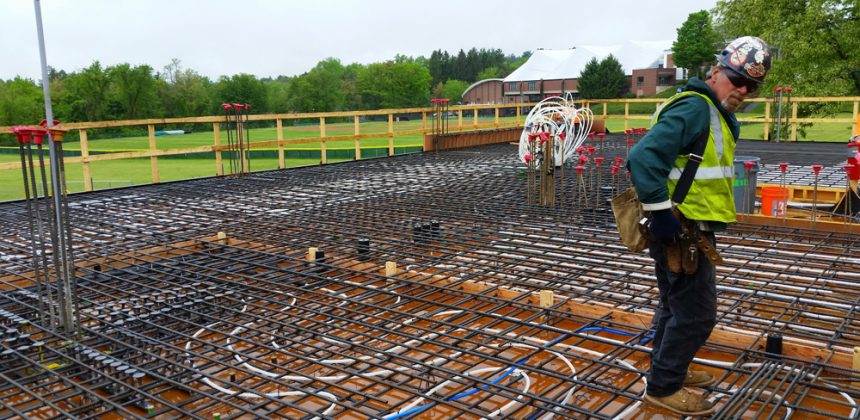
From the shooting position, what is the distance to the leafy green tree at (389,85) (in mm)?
75938

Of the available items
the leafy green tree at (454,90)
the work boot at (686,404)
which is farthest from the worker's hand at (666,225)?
the leafy green tree at (454,90)

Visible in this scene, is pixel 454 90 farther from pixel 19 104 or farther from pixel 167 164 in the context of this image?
pixel 19 104

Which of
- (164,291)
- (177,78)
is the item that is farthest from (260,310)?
(177,78)

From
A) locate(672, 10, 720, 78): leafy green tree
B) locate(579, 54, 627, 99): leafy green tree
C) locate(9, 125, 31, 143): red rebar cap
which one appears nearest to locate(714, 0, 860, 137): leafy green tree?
locate(9, 125, 31, 143): red rebar cap

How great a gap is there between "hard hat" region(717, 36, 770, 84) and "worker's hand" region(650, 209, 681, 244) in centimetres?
58

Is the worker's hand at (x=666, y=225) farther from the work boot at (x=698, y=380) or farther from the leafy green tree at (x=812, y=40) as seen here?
the leafy green tree at (x=812, y=40)

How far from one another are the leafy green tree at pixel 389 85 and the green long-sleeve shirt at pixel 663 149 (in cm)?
7392

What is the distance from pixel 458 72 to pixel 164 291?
10111cm

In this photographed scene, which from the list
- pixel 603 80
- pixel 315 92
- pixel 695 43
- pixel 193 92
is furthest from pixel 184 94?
pixel 695 43

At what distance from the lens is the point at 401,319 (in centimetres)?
377

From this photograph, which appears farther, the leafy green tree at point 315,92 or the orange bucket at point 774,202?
the leafy green tree at point 315,92

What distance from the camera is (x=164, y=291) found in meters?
4.33

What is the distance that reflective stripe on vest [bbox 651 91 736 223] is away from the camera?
93.7 inches

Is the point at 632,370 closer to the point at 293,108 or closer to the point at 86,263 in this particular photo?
the point at 86,263
